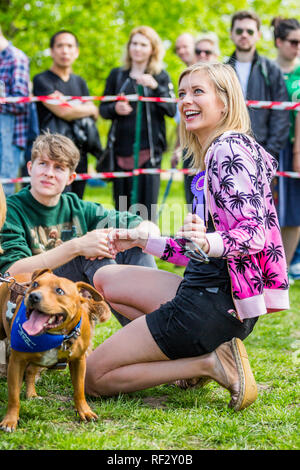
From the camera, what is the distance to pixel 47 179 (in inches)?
140

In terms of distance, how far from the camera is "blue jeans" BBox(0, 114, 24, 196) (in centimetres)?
622

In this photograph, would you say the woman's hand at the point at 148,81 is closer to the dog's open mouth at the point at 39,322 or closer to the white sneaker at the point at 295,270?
the white sneaker at the point at 295,270

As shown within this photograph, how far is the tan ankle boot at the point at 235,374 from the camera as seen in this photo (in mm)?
2910

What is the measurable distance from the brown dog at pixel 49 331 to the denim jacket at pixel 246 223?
0.64 m

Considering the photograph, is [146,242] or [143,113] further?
[143,113]

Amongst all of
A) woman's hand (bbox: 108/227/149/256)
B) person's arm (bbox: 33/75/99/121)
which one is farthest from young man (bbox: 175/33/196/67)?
woman's hand (bbox: 108/227/149/256)

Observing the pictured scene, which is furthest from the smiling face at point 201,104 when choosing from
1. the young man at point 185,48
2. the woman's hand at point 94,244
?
the young man at point 185,48

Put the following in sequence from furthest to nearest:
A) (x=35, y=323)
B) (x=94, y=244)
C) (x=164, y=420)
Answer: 1. (x=94, y=244)
2. (x=164, y=420)
3. (x=35, y=323)

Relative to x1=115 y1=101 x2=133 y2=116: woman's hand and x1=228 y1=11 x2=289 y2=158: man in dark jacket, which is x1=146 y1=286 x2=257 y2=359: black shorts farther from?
x1=115 y1=101 x2=133 y2=116: woman's hand

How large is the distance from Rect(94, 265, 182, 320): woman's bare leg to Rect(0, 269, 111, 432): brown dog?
21.2 inches

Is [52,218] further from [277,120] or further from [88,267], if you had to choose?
[277,120]

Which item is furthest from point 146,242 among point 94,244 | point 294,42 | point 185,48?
point 185,48

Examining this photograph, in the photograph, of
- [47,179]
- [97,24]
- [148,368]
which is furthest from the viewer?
[97,24]

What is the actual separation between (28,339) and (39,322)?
11 cm
